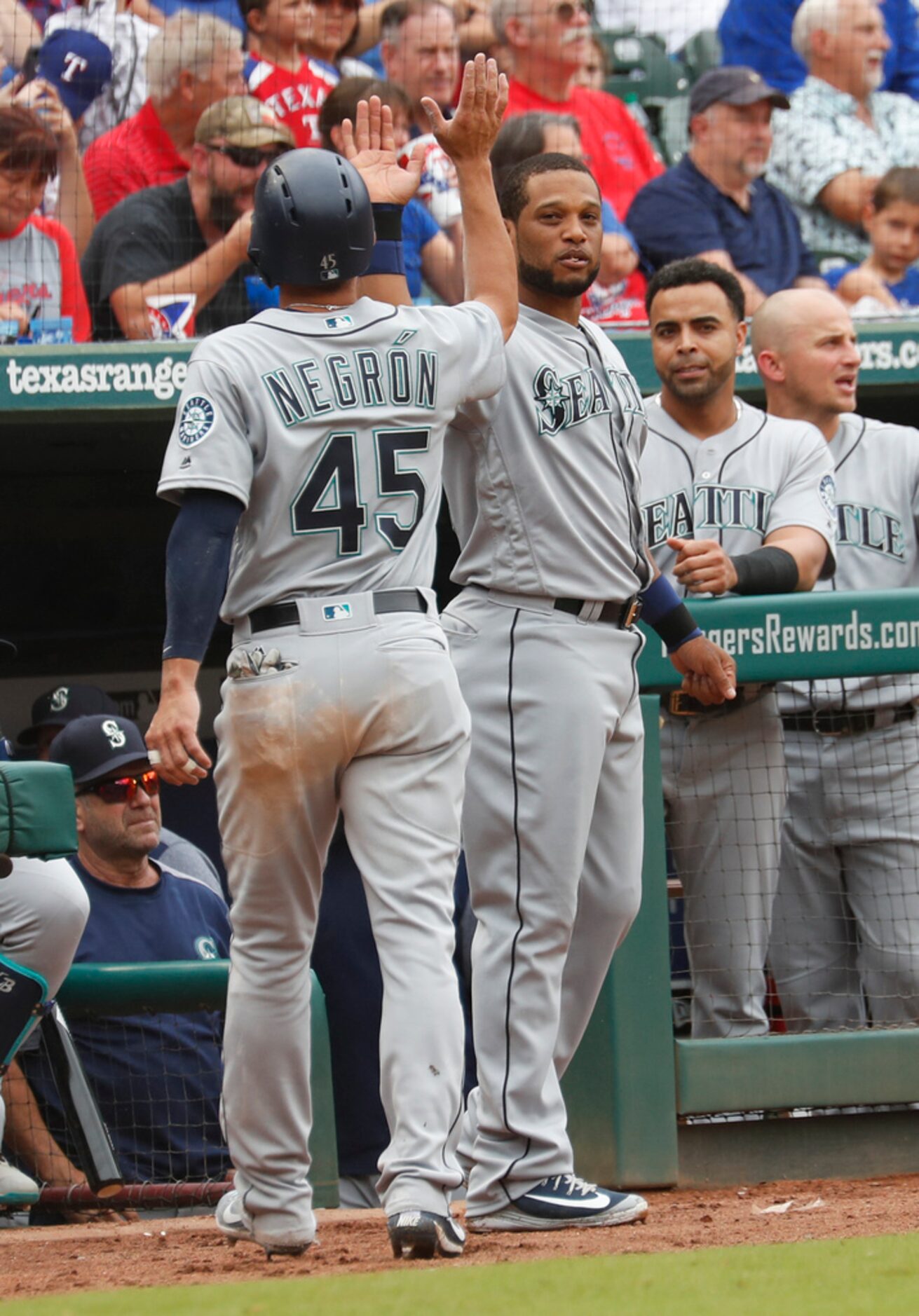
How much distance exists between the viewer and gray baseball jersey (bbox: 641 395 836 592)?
406 centimetres

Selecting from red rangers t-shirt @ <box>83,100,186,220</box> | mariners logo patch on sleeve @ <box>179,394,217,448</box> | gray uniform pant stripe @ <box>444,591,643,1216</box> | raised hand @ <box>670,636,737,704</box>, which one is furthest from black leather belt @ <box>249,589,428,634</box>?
red rangers t-shirt @ <box>83,100,186,220</box>

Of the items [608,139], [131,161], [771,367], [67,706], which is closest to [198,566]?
[771,367]

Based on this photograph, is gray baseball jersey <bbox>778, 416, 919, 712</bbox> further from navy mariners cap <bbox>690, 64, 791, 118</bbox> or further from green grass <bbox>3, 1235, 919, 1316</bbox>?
navy mariners cap <bbox>690, 64, 791, 118</bbox>

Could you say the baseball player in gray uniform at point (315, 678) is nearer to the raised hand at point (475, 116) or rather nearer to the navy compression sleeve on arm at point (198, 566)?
the navy compression sleeve on arm at point (198, 566)

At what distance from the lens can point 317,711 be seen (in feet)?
8.39

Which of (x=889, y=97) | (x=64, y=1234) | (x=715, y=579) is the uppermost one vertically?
(x=889, y=97)

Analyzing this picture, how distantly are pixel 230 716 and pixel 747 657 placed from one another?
1.45 meters

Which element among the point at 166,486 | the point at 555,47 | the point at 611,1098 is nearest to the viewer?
the point at 166,486

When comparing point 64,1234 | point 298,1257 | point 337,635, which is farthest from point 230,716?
point 64,1234

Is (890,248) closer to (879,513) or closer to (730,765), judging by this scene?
(879,513)

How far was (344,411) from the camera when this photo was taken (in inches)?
103

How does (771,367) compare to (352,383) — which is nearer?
(352,383)

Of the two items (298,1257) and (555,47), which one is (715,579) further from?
(555,47)

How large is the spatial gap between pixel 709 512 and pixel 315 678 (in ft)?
5.80
